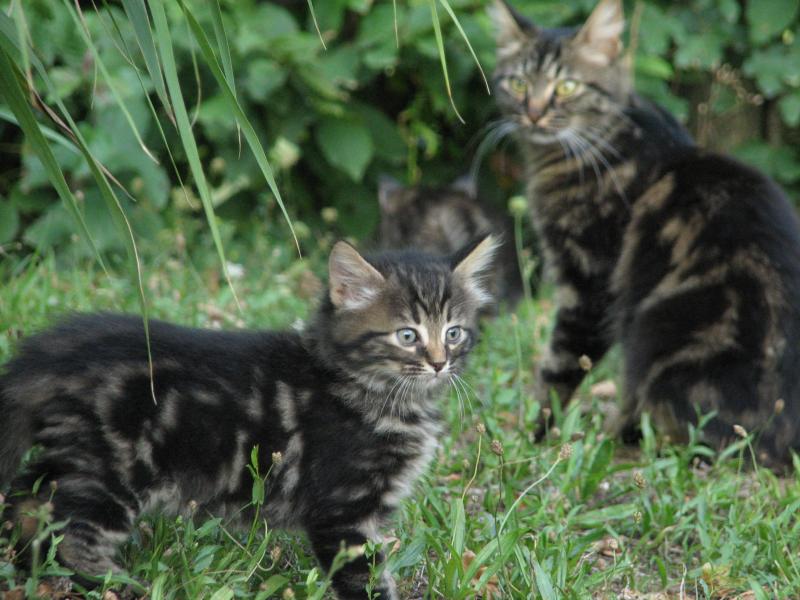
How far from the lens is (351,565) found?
2.92m

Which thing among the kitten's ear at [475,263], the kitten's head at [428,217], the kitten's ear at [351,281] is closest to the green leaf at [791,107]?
the kitten's head at [428,217]

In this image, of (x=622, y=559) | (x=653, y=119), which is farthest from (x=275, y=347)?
(x=653, y=119)

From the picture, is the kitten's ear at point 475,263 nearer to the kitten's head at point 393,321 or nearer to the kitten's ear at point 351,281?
the kitten's head at point 393,321

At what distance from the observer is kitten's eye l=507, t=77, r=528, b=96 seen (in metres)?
5.44

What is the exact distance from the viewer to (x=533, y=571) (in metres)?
2.98

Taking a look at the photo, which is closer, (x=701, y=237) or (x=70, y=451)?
(x=70, y=451)

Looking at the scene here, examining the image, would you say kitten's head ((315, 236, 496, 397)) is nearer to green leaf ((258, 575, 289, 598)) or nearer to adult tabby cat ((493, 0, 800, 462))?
green leaf ((258, 575, 289, 598))

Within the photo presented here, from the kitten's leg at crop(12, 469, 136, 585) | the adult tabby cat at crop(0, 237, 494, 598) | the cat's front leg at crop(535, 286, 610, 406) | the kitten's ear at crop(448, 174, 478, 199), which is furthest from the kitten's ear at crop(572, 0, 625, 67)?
the kitten's leg at crop(12, 469, 136, 585)

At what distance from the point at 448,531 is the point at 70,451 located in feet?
4.23

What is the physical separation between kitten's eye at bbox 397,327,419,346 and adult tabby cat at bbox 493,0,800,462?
1524mm

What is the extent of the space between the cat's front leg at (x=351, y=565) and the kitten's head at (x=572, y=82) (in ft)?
9.47

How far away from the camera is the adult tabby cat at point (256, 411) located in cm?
282

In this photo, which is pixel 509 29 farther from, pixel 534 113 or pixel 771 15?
pixel 771 15

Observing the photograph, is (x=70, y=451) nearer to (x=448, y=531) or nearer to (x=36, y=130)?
(x=36, y=130)
